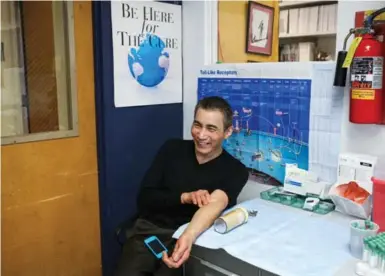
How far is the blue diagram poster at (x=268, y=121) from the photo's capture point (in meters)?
1.81

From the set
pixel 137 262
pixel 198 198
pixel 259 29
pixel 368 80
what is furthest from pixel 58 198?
pixel 259 29

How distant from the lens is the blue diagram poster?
1.81 meters

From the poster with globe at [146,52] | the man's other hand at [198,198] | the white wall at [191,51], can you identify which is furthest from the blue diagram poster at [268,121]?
the man's other hand at [198,198]

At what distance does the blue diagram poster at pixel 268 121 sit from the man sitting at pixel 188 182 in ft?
0.70

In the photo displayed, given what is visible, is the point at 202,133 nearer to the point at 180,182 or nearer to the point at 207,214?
the point at 180,182

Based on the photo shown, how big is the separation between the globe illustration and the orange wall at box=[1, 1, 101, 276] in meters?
0.23

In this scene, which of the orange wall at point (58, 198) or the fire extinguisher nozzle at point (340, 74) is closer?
the fire extinguisher nozzle at point (340, 74)

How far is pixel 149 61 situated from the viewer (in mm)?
2088

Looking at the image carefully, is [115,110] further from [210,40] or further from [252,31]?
[252,31]

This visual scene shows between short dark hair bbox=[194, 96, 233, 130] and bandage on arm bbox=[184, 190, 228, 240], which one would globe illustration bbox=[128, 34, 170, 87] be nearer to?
short dark hair bbox=[194, 96, 233, 130]

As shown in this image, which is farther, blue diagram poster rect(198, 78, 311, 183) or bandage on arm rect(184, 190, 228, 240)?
blue diagram poster rect(198, 78, 311, 183)

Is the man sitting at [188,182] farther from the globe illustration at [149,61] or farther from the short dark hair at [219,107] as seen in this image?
the globe illustration at [149,61]

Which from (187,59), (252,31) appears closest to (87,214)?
(187,59)

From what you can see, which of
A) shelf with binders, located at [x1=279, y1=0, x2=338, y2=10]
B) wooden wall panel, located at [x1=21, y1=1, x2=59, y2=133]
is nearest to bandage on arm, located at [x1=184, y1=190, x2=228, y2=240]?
wooden wall panel, located at [x1=21, y1=1, x2=59, y2=133]
